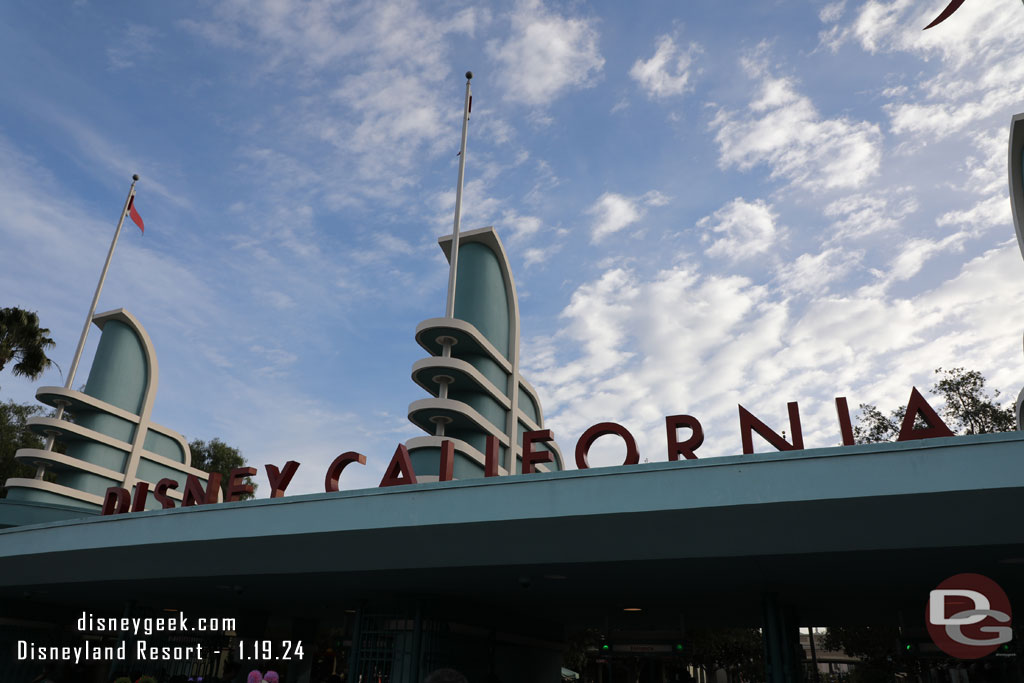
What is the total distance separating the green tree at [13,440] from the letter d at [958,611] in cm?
5407

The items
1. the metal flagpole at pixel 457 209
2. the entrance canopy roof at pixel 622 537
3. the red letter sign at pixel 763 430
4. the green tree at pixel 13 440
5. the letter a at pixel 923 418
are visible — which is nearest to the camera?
the entrance canopy roof at pixel 622 537

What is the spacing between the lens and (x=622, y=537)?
12617 millimetres

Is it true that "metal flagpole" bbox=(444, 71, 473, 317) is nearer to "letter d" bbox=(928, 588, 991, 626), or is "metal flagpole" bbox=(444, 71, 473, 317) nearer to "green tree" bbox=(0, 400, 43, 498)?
"letter d" bbox=(928, 588, 991, 626)

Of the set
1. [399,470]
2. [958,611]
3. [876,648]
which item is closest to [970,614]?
[958,611]

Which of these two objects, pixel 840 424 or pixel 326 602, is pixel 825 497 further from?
pixel 326 602

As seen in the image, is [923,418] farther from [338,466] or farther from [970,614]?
[338,466]

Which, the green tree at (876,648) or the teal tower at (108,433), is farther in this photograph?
the teal tower at (108,433)

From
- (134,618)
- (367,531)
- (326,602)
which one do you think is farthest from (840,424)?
(134,618)

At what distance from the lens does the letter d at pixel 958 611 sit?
A: 585 inches

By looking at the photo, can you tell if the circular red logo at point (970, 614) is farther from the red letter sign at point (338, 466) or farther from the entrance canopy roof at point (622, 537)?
the red letter sign at point (338, 466)

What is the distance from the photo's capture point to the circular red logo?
14164 millimetres

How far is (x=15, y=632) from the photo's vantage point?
1008 inches

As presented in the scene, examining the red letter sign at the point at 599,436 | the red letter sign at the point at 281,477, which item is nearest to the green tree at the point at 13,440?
the red letter sign at the point at 281,477

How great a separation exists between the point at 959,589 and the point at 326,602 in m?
17.1
